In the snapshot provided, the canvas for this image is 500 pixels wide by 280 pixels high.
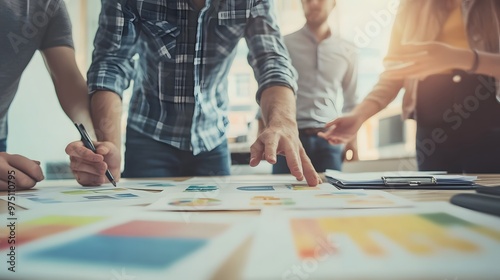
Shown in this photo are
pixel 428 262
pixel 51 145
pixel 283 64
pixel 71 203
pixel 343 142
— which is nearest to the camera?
pixel 428 262

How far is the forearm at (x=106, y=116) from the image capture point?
0.87 meters

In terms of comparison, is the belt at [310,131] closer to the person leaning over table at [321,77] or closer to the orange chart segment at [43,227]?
the person leaning over table at [321,77]

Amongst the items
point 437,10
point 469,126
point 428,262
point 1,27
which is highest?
point 437,10

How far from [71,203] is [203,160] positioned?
0.58 meters

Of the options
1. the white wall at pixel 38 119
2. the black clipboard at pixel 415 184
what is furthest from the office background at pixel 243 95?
the black clipboard at pixel 415 184

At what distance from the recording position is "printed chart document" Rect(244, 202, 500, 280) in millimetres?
215

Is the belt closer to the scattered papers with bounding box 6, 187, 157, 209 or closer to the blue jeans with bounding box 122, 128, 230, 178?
the blue jeans with bounding box 122, 128, 230, 178

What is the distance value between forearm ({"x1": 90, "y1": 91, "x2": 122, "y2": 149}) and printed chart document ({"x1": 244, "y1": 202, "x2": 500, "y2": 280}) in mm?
625

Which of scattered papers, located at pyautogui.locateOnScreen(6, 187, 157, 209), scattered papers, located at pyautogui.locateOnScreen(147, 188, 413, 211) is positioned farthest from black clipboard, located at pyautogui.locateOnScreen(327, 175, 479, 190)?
scattered papers, located at pyautogui.locateOnScreen(6, 187, 157, 209)

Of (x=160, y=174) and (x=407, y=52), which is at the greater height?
(x=407, y=52)

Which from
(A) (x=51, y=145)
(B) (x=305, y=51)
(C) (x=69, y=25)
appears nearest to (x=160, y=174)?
(A) (x=51, y=145)

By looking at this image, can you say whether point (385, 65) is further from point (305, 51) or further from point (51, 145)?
point (51, 145)

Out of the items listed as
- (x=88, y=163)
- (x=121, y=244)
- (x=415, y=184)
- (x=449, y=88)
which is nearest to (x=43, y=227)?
(x=121, y=244)

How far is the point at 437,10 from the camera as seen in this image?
47.3 inches
